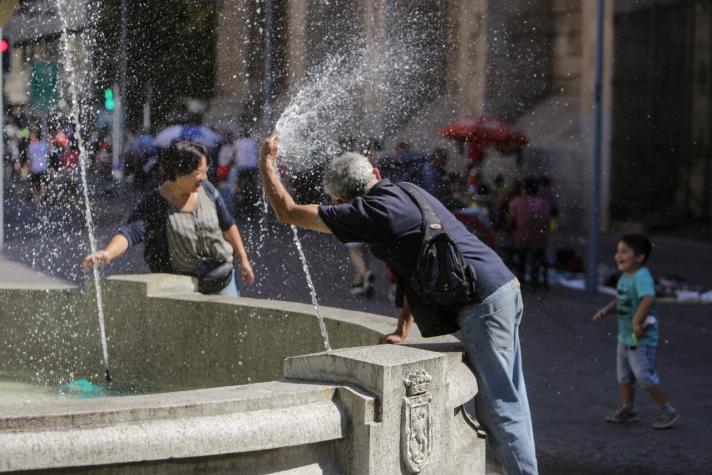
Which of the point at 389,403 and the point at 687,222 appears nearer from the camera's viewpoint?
the point at 389,403

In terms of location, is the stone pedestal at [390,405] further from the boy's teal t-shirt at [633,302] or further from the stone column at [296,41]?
the stone column at [296,41]

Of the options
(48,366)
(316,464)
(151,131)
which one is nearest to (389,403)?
(316,464)

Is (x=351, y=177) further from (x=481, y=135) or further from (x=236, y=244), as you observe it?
(x=481, y=135)

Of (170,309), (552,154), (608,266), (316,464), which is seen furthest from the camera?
(552,154)

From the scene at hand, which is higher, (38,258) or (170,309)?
(170,309)

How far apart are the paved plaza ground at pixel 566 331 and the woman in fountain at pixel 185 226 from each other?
1990mm

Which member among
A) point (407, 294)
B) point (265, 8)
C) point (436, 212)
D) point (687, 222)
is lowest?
point (687, 222)

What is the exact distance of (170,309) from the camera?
6.35m

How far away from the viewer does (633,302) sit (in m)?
7.77

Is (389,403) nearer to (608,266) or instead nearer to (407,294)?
(407,294)

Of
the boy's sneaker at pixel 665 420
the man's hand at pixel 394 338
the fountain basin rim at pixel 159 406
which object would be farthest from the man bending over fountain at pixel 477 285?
the boy's sneaker at pixel 665 420

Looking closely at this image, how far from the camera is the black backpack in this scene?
4.55 m

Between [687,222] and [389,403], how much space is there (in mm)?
19806

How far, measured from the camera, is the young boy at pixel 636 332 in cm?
764
